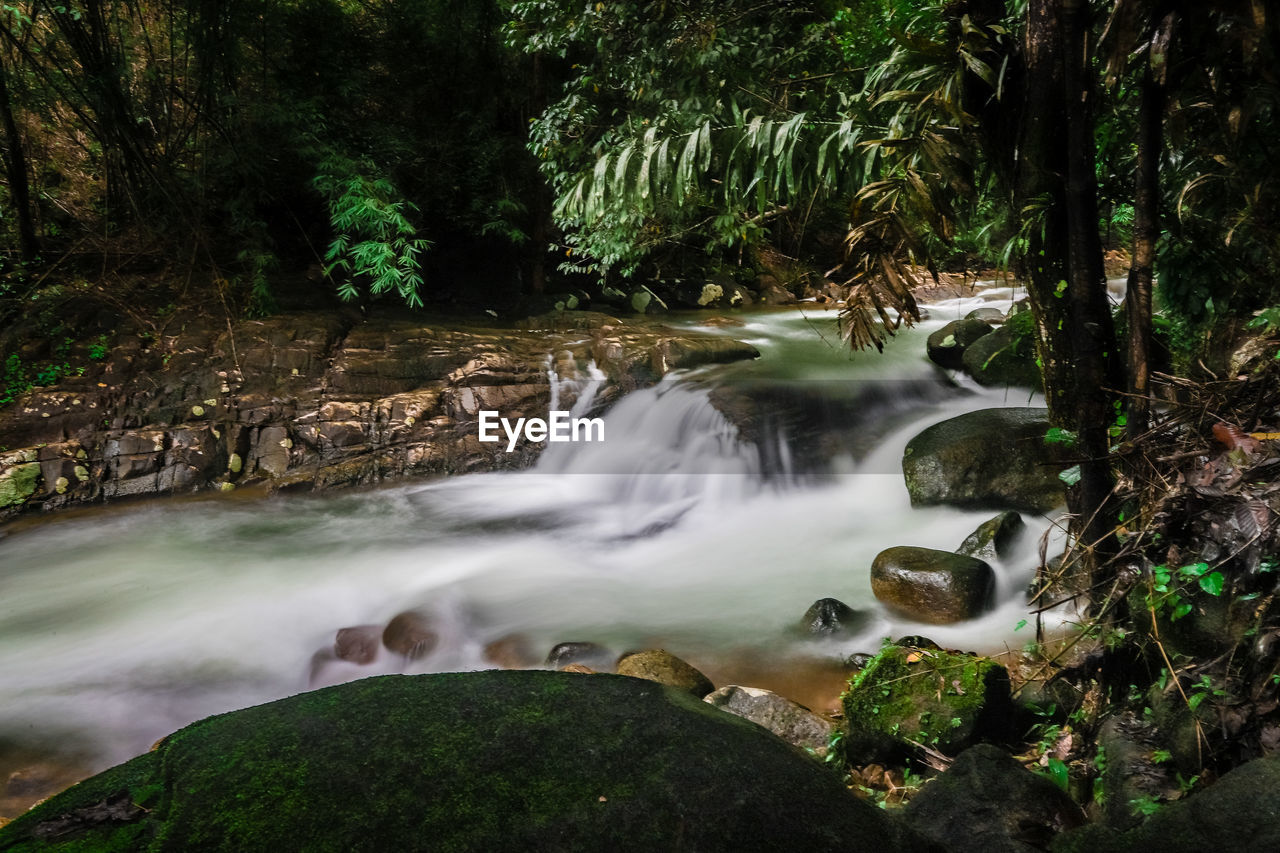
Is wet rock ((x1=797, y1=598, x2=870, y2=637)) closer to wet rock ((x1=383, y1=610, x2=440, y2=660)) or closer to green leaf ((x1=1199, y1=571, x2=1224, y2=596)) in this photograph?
wet rock ((x1=383, y1=610, x2=440, y2=660))

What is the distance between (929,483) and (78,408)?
27.5 ft

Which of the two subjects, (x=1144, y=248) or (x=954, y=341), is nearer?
(x=1144, y=248)

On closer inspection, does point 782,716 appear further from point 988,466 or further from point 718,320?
point 718,320

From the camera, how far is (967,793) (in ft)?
6.56

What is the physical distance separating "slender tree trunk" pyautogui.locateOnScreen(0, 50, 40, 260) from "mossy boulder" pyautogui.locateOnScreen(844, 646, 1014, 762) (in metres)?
10.1

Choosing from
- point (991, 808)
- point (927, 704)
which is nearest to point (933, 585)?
point (927, 704)

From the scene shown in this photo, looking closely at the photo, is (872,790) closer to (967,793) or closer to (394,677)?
(967,793)

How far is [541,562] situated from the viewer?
21.8 feet

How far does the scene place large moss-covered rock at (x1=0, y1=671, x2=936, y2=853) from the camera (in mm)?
1265

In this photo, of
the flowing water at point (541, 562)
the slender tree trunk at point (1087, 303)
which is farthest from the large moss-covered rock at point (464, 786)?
the flowing water at point (541, 562)

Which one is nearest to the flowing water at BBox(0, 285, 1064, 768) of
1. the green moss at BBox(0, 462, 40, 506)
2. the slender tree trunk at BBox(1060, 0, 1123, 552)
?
the green moss at BBox(0, 462, 40, 506)

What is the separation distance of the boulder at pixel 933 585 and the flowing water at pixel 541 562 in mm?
106

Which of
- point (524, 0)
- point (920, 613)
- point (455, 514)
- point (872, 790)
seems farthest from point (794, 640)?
point (524, 0)

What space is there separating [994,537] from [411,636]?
4.21 metres
